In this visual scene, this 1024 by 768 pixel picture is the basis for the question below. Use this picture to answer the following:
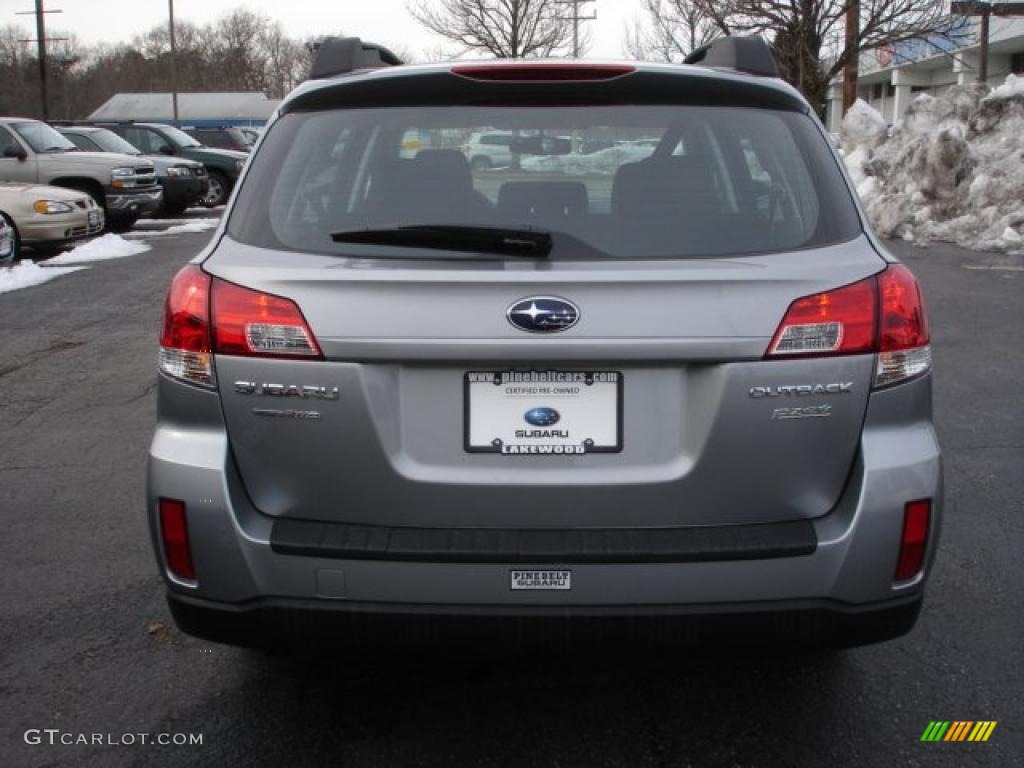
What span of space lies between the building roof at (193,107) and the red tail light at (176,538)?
243ft

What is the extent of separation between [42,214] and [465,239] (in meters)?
13.2

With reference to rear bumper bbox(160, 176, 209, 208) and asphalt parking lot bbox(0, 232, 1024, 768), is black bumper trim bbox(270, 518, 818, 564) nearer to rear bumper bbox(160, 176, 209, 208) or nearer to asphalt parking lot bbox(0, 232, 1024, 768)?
asphalt parking lot bbox(0, 232, 1024, 768)

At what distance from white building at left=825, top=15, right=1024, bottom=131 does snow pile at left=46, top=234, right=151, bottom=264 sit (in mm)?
21280

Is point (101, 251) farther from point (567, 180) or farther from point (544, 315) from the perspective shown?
point (544, 315)

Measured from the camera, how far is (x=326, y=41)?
3287 millimetres

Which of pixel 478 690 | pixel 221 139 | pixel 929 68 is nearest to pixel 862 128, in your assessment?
pixel 221 139

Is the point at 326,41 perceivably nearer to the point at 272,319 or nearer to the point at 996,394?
the point at 272,319

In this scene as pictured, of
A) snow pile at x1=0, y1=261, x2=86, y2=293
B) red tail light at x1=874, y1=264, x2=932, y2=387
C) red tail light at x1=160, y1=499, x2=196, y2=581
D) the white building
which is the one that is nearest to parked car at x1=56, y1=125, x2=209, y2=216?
snow pile at x1=0, y1=261, x2=86, y2=293

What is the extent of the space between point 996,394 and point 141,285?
341 inches

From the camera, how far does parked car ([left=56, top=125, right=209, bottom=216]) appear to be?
Result: 20609 mm

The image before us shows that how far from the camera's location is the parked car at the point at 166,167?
20609mm

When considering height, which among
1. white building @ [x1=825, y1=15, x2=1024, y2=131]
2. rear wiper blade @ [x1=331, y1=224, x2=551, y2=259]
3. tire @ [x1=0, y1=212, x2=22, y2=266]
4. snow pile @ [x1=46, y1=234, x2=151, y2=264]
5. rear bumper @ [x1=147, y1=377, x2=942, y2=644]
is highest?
white building @ [x1=825, y1=15, x2=1024, y2=131]

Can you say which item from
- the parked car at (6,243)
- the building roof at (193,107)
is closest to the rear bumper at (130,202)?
the parked car at (6,243)

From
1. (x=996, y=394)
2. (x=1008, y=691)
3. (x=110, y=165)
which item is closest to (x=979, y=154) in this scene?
(x=996, y=394)
